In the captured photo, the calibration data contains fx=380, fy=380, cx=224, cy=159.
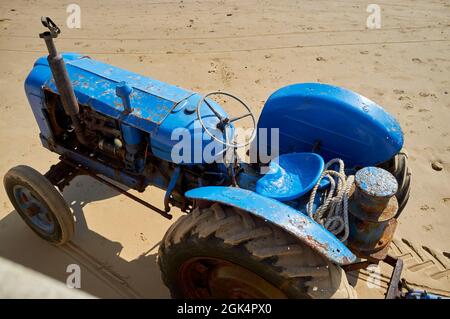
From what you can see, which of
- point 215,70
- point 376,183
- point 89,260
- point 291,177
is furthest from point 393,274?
point 215,70

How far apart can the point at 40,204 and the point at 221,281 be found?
1666mm

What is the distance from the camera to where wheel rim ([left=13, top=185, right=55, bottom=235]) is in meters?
3.05

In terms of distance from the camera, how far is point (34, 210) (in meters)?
3.07

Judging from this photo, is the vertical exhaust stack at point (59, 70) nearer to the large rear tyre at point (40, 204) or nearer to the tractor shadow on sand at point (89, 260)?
the large rear tyre at point (40, 204)

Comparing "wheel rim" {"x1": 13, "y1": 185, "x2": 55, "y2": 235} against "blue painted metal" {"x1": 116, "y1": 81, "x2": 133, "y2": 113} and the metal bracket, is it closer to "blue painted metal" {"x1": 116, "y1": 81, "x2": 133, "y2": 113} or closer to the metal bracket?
"blue painted metal" {"x1": 116, "y1": 81, "x2": 133, "y2": 113}

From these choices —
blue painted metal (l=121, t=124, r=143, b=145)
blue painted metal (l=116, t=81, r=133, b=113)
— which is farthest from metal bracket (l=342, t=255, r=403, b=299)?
blue painted metal (l=116, t=81, r=133, b=113)

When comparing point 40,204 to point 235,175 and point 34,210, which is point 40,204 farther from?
point 235,175

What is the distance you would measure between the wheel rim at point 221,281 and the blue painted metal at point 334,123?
109cm

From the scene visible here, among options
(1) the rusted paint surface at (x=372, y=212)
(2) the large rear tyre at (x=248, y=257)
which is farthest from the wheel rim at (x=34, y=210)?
(1) the rusted paint surface at (x=372, y=212)

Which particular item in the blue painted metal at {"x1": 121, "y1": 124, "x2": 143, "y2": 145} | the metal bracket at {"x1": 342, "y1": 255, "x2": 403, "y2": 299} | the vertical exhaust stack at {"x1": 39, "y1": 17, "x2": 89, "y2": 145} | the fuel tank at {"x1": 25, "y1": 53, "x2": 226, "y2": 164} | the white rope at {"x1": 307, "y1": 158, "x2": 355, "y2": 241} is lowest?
the metal bracket at {"x1": 342, "y1": 255, "x2": 403, "y2": 299}

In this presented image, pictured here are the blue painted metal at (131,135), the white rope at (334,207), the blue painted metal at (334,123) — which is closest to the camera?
the white rope at (334,207)

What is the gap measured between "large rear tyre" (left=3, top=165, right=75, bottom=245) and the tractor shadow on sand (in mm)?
143

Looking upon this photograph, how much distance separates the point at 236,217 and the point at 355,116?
1.12 meters

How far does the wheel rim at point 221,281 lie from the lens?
2.08 metres
